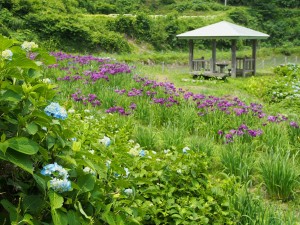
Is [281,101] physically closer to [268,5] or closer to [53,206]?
[53,206]

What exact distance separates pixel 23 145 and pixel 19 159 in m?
0.06

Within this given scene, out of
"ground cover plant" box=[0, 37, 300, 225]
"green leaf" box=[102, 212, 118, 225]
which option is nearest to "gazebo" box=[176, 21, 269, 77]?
"ground cover plant" box=[0, 37, 300, 225]

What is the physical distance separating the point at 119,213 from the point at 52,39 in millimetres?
19842

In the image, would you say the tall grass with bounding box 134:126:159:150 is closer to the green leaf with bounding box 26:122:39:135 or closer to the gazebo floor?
the green leaf with bounding box 26:122:39:135

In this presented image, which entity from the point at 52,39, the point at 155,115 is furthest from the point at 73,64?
the point at 52,39

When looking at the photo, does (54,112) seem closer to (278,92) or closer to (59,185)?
(59,185)

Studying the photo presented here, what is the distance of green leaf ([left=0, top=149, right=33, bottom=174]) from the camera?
1601 millimetres

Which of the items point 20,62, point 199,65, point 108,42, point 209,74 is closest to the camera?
point 20,62

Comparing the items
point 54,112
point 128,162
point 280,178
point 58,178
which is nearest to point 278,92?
point 280,178

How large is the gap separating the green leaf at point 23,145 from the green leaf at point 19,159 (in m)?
0.04

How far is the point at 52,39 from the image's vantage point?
20.8 meters

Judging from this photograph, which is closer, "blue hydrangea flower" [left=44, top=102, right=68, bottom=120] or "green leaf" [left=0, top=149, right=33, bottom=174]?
"green leaf" [left=0, top=149, right=33, bottom=174]

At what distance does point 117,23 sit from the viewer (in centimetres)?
2681

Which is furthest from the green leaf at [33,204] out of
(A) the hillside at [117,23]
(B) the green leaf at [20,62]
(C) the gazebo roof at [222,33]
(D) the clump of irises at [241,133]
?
(C) the gazebo roof at [222,33]
